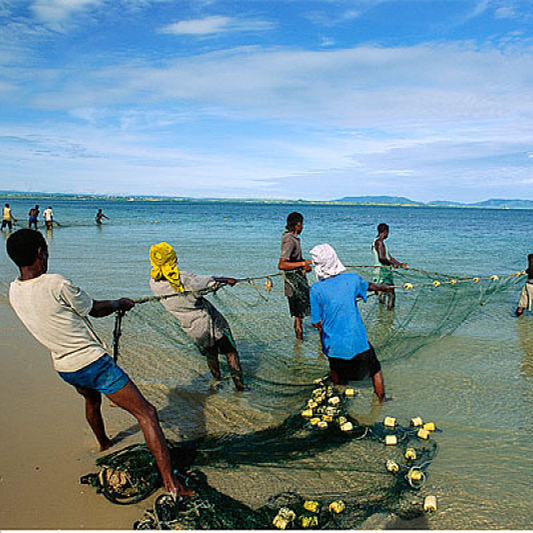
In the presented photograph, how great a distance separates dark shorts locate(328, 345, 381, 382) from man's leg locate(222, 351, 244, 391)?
0.97 meters

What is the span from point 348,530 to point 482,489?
1199 millimetres

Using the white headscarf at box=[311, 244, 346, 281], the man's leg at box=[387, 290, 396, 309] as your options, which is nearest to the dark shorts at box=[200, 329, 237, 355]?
the white headscarf at box=[311, 244, 346, 281]

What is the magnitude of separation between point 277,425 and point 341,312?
1178 millimetres

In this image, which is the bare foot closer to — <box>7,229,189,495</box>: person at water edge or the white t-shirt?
<box>7,229,189,495</box>: person at water edge

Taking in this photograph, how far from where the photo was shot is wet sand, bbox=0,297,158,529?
290 cm

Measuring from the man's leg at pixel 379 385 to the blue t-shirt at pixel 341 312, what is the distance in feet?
1.38

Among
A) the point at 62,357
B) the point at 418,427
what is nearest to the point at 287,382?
the point at 418,427

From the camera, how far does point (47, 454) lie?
357 centimetres

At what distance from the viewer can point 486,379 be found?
5500mm

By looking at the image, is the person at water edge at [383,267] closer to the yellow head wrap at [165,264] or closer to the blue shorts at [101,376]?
the yellow head wrap at [165,264]

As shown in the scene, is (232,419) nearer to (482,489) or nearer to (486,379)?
(482,489)

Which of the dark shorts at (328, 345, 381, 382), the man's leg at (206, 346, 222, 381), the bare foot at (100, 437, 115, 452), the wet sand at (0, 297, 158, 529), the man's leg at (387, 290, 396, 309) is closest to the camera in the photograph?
the wet sand at (0, 297, 158, 529)

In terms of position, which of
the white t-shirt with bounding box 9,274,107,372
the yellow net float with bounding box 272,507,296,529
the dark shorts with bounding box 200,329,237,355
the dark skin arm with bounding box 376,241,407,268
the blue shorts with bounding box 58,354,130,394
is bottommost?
the yellow net float with bounding box 272,507,296,529

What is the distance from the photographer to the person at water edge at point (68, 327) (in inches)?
110
